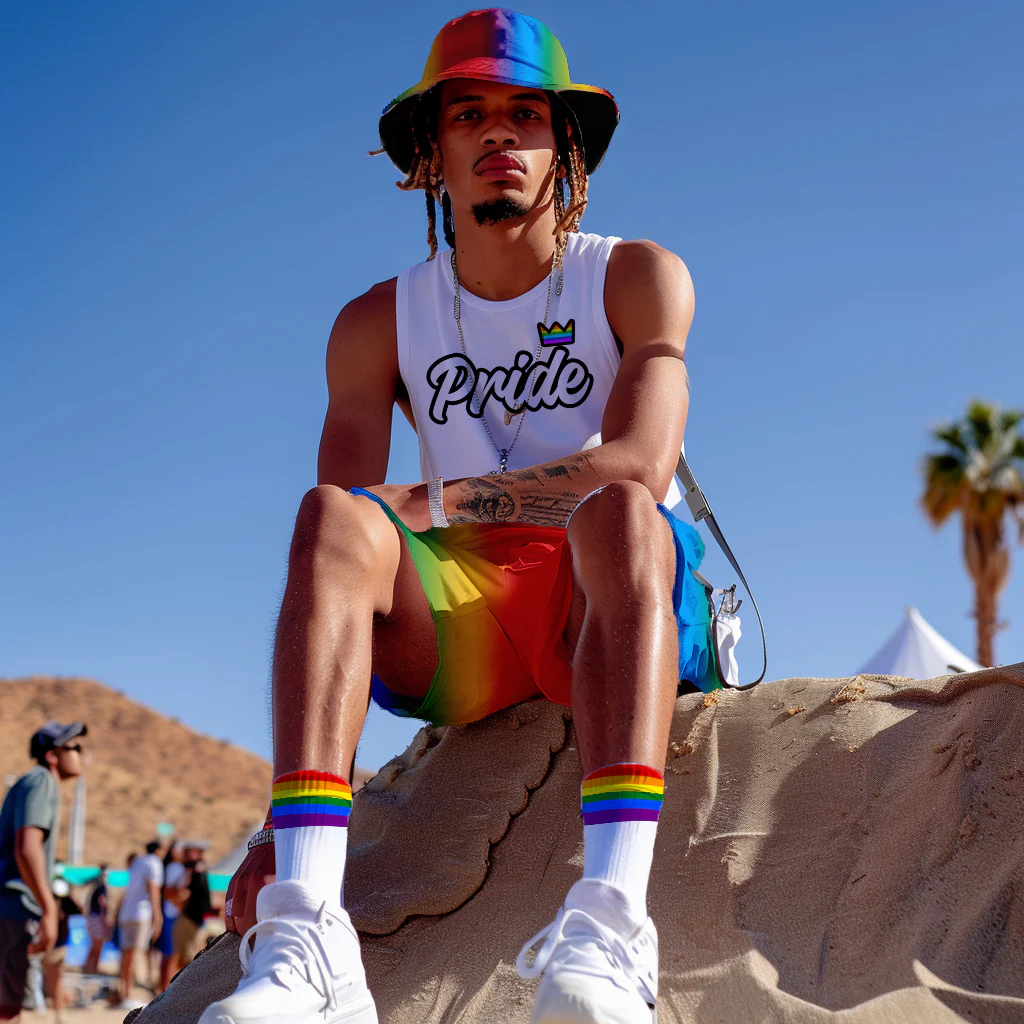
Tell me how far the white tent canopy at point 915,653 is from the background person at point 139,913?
23.7ft

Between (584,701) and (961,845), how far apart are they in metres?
0.87

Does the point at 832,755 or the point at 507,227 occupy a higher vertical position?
the point at 507,227

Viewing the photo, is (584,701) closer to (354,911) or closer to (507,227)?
(354,911)

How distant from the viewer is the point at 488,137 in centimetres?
274

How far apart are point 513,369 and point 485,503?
52 cm

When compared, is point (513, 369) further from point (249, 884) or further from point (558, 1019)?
point (558, 1019)

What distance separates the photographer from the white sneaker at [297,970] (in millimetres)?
1516

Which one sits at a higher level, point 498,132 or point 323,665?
point 498,132

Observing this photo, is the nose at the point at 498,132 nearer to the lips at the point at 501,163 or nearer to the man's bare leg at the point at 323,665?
the lips at the point at 501,163

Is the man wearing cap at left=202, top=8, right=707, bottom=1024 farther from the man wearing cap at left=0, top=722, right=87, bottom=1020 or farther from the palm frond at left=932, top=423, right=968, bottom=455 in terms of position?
the palm frond at left=932, top=423, right=968, bottom=455

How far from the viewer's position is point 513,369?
278cm

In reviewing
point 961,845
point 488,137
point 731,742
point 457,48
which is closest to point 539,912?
point 731,742

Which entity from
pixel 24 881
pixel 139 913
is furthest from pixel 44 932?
pixel 139 913

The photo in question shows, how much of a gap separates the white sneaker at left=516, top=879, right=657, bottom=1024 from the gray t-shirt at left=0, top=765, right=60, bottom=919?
12.8 feet
